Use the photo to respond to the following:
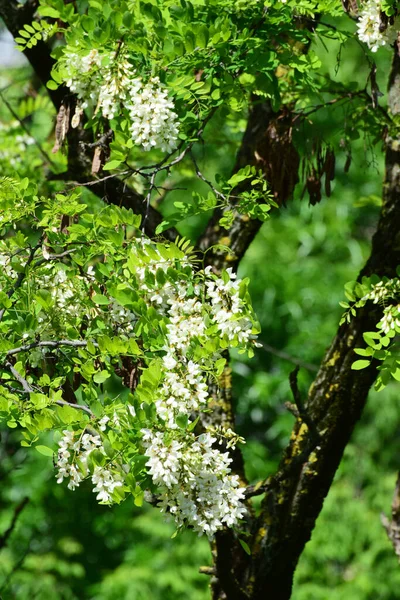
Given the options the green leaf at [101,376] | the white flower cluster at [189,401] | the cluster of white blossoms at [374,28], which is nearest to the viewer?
the white flower cluster at [189,401]

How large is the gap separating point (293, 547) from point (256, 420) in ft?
16.7

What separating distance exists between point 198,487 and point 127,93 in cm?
85

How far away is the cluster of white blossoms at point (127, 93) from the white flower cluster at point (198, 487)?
2.07 ft

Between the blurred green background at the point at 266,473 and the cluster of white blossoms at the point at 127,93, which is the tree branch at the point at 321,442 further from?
the blurred green background at the point at 266,473

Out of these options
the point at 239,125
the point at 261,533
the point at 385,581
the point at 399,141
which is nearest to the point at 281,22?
the point at 399,141

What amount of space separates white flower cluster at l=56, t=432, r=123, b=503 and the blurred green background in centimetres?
470

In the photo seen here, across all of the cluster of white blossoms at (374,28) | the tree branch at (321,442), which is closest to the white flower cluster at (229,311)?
the cluster of white blossoms at (374,28)

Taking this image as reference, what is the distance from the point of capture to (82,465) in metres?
1.64

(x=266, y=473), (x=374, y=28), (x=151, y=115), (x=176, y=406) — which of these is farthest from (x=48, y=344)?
(x=266, y=473)

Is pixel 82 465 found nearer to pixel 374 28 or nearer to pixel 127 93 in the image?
pixel 127 93

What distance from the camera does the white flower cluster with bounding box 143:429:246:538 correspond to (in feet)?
5.31

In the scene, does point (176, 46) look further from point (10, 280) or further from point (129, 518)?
point (129, 518)

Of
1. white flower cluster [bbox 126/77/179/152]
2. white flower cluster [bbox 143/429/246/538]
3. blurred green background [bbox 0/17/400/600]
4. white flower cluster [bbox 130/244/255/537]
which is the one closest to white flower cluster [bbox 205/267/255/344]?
white flower cluster [bbox 130/244/255/537]

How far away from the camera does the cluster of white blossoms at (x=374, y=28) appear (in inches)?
76.7
